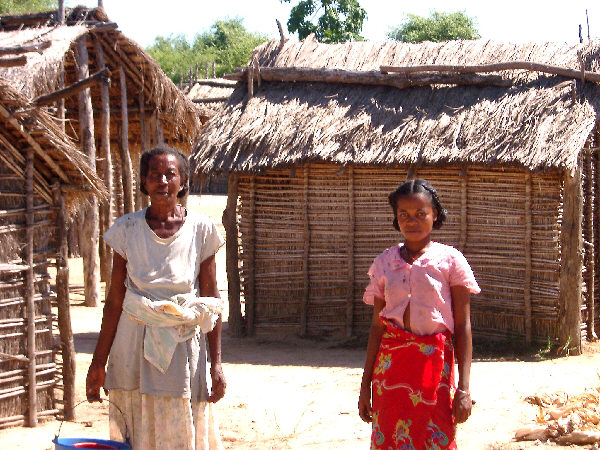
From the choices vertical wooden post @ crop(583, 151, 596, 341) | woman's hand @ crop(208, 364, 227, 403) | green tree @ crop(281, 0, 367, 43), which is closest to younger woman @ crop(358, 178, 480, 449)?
woman's hand @ crop(208, 364, 227, 403)

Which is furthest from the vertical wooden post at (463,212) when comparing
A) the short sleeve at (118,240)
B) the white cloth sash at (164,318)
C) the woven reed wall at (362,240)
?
the short sleeve at (118,240)

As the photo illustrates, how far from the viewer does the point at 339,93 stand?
1022cm

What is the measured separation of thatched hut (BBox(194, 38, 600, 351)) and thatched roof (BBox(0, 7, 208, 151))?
2.00 m

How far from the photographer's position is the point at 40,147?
20.4 ft

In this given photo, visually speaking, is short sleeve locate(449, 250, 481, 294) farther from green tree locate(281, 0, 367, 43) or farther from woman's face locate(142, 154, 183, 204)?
green tree locate(281, 0, 367, 43)

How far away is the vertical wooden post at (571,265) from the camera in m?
8.71

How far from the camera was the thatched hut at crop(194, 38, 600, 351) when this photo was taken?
29.2 ft

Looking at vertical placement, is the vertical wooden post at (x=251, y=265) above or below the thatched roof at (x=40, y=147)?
below

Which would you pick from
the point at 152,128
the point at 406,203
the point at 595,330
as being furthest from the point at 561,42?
the point at 406,203

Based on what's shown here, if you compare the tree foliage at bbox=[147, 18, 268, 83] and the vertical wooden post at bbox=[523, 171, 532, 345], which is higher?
the tree foliage at bbox=[147, 18, 268, 83]

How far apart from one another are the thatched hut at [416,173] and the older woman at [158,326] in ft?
18.2

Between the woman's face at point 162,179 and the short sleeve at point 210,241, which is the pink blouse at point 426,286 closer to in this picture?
the short sleeve at point 210,241

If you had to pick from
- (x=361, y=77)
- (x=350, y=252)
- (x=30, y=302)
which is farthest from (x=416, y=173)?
(x=30, y=302)

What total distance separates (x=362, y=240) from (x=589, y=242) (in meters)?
2.48
